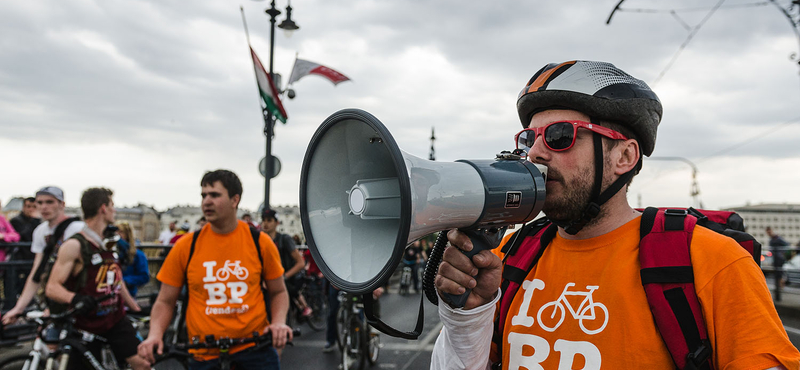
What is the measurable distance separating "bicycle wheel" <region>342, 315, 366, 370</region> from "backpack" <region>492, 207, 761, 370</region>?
4.87 metres

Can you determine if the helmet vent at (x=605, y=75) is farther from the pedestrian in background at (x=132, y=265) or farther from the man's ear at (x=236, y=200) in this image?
the pedestrian in background at (x=132, y=265)

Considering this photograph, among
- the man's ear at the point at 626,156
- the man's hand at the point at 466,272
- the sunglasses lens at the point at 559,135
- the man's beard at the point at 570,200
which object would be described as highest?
the sunglasses lens at the point at 559,135

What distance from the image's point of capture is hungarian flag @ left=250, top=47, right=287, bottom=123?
942 centimetres

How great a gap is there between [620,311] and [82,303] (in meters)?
3.85

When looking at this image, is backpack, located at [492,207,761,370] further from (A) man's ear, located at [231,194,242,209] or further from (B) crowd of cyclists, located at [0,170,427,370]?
(A) man's ear, located at [231,194,242,209]

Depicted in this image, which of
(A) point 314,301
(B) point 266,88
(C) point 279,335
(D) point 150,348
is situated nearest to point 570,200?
(C) point 279,335

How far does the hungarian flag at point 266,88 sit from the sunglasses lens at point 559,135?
340 inches

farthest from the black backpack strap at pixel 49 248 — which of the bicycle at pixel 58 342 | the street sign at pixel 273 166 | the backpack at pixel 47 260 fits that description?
the street sign at pixel 273 166

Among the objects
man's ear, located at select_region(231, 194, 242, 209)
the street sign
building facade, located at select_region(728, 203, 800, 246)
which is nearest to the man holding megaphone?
man's ear, located at select_region(231, 194, 242, 209)

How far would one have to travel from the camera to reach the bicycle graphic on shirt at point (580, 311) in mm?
1478

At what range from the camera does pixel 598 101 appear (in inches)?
63.4

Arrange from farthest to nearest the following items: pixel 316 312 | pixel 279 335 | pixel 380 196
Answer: pixel 316 312 → pixel 279 335 → pixel 380 196

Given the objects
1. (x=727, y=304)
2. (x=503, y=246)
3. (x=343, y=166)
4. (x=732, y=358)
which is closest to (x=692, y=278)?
(x=727, y=304)

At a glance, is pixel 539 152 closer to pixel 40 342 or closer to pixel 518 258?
pixel 518 258
